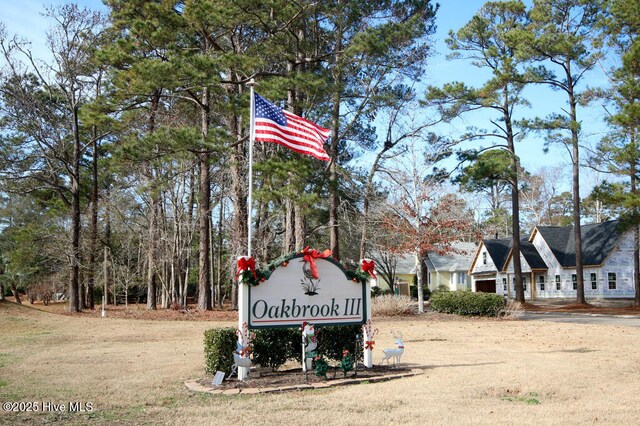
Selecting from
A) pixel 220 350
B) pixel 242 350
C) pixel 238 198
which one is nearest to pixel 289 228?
pixel 238 198

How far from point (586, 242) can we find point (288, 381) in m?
38.1

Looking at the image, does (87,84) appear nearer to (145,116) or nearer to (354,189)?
(145,116)

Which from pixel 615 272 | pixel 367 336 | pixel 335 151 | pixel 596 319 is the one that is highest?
pixel 335 151

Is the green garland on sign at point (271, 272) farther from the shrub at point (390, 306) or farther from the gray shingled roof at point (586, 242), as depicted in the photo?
the gray shingled roof at point (586, 242)

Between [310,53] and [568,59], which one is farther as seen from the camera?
[568,59]

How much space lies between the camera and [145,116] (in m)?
28.0

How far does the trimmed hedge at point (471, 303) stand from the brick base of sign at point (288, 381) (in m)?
13.8

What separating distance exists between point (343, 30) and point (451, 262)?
106ft

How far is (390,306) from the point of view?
915 inches

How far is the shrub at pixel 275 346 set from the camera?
920 cm

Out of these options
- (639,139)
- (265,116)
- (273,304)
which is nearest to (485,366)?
(273,304)

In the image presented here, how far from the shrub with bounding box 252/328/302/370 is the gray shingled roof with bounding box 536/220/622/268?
34365 millimetres

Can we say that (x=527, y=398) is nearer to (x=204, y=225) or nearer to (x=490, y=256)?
(x=204, y=225)

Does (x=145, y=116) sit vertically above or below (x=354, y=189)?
above
